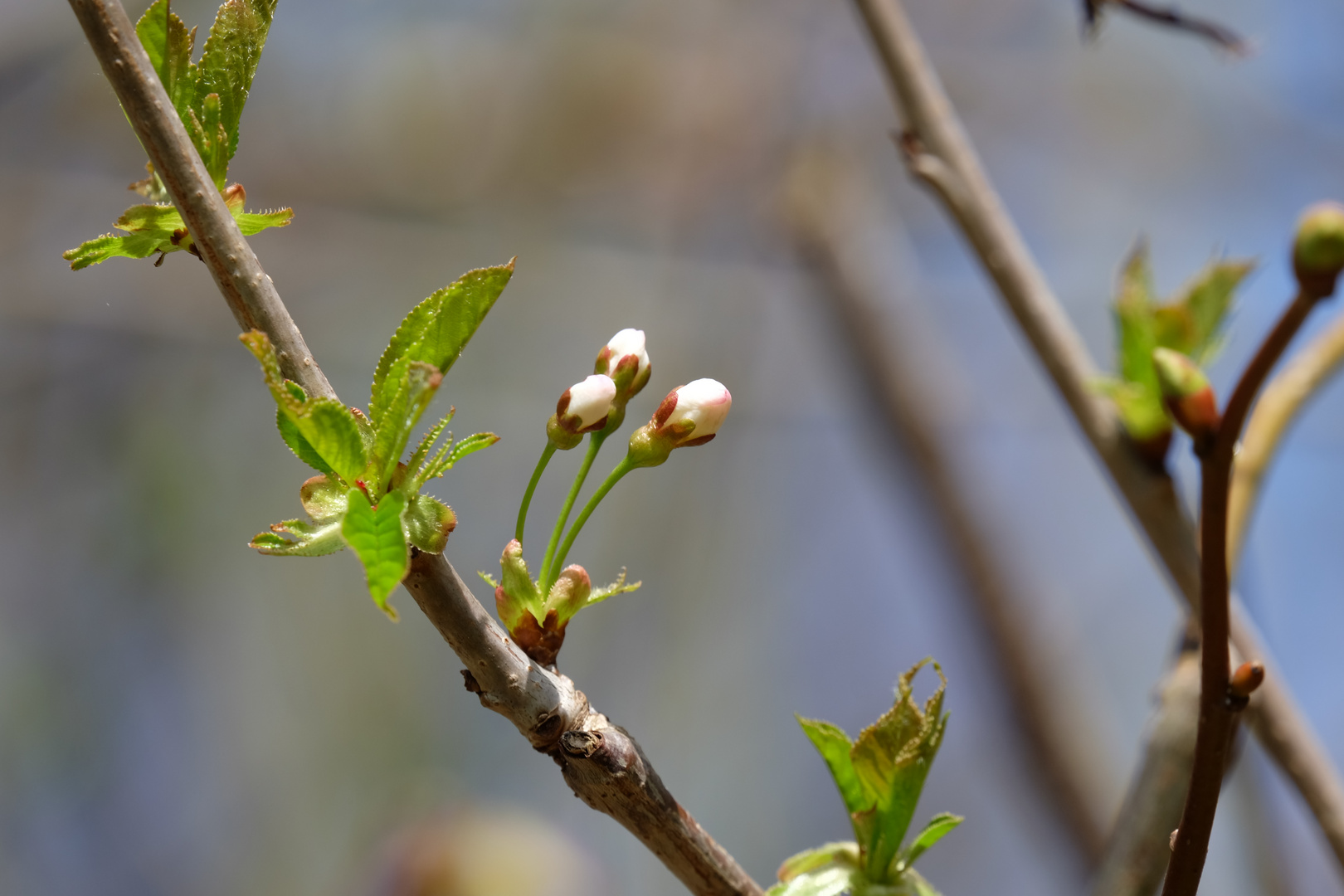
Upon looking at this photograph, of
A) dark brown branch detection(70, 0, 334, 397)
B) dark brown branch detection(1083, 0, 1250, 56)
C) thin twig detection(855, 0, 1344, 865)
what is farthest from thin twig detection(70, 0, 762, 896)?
dark brown branch detection(1083, 0, 1250, 56)

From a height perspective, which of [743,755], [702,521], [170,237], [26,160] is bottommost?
[743,755]

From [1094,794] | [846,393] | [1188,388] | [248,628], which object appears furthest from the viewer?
[248,628]

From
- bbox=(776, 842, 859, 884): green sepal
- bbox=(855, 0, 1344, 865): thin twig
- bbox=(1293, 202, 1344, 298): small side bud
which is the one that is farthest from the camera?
bbox=(855, 0, 1344, 865): thin twig

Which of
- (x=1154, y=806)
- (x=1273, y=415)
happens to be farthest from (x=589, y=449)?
(x=1273, y=415)

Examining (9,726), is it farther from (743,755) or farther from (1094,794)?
(1094,794)

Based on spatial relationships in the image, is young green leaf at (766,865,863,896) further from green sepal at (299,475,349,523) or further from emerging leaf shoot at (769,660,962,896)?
green sepal at (299,475,349,523)

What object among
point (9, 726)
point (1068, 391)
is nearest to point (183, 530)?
point (9, 726)

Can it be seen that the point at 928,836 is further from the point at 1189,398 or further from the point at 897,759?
the point at 1189,398
